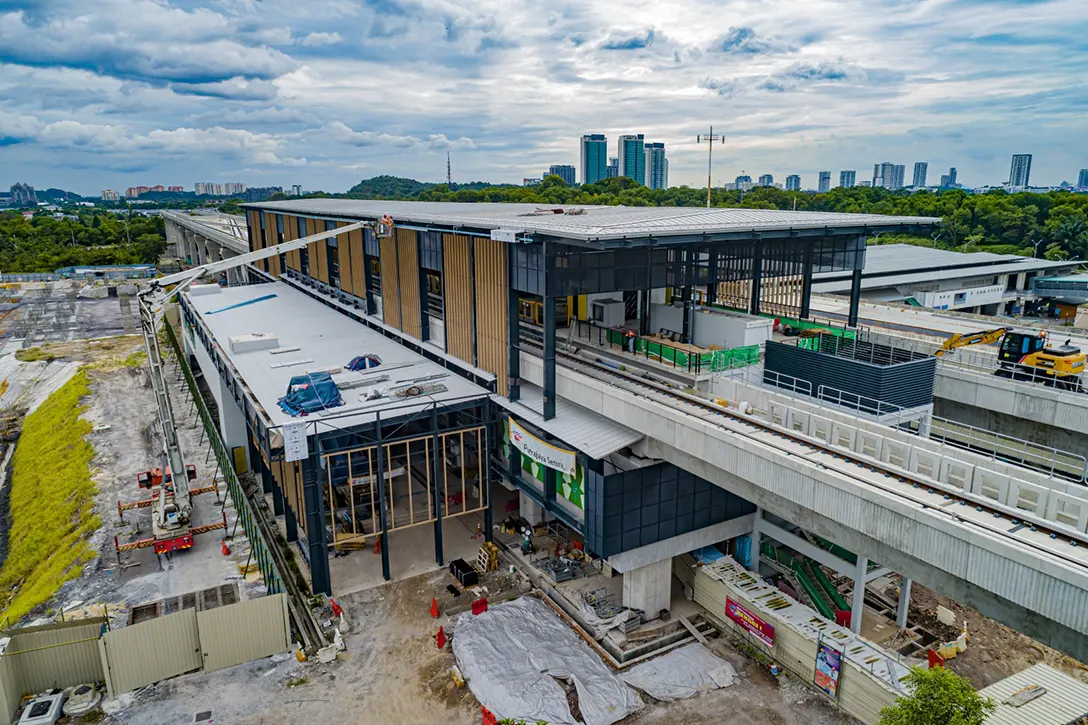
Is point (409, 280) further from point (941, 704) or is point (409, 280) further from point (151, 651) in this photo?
point (941, 704)

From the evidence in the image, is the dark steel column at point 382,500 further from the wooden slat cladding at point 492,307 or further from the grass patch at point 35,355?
the grass patch at point 35,355

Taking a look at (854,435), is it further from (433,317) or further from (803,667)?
(433,317)

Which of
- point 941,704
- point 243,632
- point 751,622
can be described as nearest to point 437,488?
point 243,632

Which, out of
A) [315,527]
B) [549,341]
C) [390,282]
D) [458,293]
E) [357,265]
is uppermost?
[357,265]

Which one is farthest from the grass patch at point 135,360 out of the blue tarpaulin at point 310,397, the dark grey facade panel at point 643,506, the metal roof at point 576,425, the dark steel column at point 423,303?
the dark grey facade panel at point 643,506

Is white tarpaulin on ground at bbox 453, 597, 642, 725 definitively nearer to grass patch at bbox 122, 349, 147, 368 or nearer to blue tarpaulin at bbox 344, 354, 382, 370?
blue tarpaulin at bbox 344, 354, 382, 370

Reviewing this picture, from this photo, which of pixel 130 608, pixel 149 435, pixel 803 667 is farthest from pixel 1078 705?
pixel 149 435

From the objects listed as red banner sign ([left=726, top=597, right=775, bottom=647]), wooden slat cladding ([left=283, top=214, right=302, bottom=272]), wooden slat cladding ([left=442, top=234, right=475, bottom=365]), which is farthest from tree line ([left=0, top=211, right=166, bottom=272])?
red banner sign ([left=726, top=597, right=775, bottom=647])
